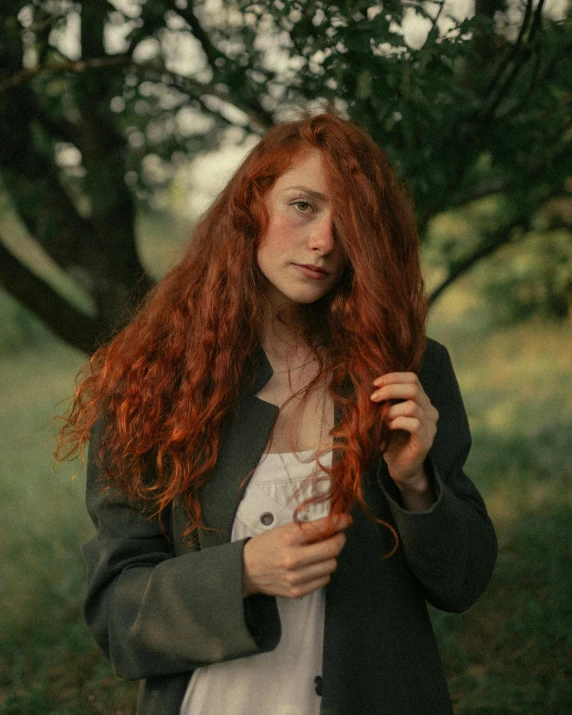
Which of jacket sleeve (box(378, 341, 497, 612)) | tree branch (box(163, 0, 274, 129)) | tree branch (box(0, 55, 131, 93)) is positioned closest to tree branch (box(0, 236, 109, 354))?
tree branch (box(0, 55, 131, 93))

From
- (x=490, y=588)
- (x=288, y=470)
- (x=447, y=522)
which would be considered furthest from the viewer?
(x=490, y=588)

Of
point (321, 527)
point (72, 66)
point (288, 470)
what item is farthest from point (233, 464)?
point (72, 66)

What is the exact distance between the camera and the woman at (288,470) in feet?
4.99

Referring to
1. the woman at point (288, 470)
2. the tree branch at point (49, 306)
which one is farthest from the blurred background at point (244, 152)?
the woman at point (288, 470)

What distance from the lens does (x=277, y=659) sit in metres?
1.61

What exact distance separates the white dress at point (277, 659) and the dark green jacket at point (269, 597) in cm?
4

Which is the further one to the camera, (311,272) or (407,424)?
(311,272)

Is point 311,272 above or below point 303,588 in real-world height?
above

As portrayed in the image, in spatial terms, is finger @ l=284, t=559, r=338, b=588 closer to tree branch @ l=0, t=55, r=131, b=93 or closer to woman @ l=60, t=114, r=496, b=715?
woman @ l=60, t=114, r=496, b=715

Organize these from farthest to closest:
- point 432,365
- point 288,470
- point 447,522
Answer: point 432,365
point 288,470
point 447,522

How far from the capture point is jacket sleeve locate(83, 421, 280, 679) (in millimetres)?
1488

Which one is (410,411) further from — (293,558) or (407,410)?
(293,558)

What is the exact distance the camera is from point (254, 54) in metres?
2.61

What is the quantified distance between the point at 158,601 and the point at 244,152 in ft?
5.75
